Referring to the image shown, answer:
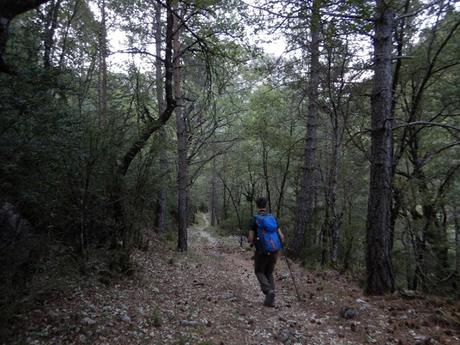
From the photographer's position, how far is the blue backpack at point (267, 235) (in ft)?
16.2

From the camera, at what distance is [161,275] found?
20.5 ft

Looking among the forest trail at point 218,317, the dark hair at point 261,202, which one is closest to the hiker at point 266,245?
the dark hair at point 261,202

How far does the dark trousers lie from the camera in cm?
504

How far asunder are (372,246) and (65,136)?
219 inches

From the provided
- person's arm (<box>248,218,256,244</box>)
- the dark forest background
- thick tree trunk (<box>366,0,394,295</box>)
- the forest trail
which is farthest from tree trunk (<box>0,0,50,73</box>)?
thick tree trunk (<box>366,0,394,295</box>)

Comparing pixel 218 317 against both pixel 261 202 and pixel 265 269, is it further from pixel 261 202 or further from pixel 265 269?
pixel 261 202

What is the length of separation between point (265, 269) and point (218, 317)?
127cm

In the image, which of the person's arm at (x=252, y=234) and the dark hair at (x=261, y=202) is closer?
the person's arm at (x=252, y=234)

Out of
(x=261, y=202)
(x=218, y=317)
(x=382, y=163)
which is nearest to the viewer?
(x=218, y=317)

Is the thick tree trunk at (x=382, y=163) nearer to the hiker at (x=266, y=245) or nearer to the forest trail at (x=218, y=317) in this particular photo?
the forest trail at (x=218, y=317)

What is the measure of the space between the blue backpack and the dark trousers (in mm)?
165

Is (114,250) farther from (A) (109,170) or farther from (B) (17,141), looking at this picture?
(B) (17,141)

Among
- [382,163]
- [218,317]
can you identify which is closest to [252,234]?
[218,317]

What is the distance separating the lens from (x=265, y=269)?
5195mm
